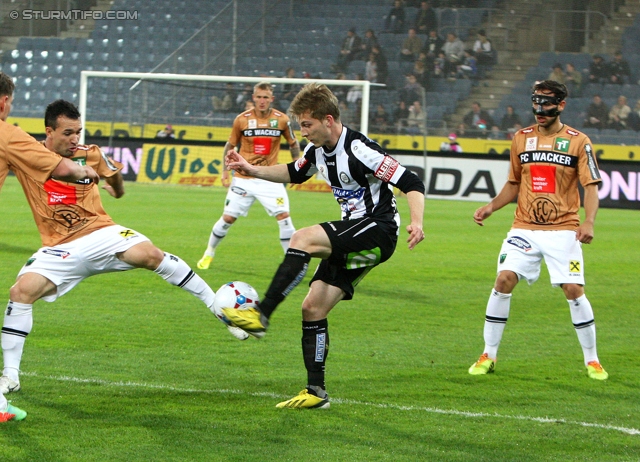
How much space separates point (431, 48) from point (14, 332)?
27.3 meters

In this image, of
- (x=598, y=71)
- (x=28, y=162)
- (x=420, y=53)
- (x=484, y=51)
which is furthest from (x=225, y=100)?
(x=28, y=162)

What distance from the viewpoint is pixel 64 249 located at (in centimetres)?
606

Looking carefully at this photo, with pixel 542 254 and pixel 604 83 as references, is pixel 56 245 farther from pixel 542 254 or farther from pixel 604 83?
pixel 604 83

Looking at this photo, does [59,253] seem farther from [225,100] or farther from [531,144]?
[225,100]

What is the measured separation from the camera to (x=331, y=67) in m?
32.0

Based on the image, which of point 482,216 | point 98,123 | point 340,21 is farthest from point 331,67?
point 482,216

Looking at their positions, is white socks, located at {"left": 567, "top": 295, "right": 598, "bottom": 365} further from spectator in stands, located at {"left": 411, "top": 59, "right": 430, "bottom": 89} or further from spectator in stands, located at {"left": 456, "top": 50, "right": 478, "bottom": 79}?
spectator in stands, located at {"left": 456, "top": 50, "right": 478, "bottom": 79}

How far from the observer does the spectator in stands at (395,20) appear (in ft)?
106

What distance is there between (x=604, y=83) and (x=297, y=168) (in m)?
26.0

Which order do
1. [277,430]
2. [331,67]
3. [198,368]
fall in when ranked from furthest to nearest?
[331,67]
[198,368]
[277,430]

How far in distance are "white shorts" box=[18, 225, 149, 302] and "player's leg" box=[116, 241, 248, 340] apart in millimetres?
55

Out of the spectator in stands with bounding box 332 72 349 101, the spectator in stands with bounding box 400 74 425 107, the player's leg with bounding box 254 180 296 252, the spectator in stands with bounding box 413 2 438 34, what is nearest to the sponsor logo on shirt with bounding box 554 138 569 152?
the player's leg with bounding box 254 180 296 252

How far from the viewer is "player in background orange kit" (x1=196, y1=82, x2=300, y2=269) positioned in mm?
12250

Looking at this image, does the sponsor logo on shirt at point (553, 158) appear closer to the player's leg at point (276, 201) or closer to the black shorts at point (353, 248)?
the black shorts at point (353, 248)
